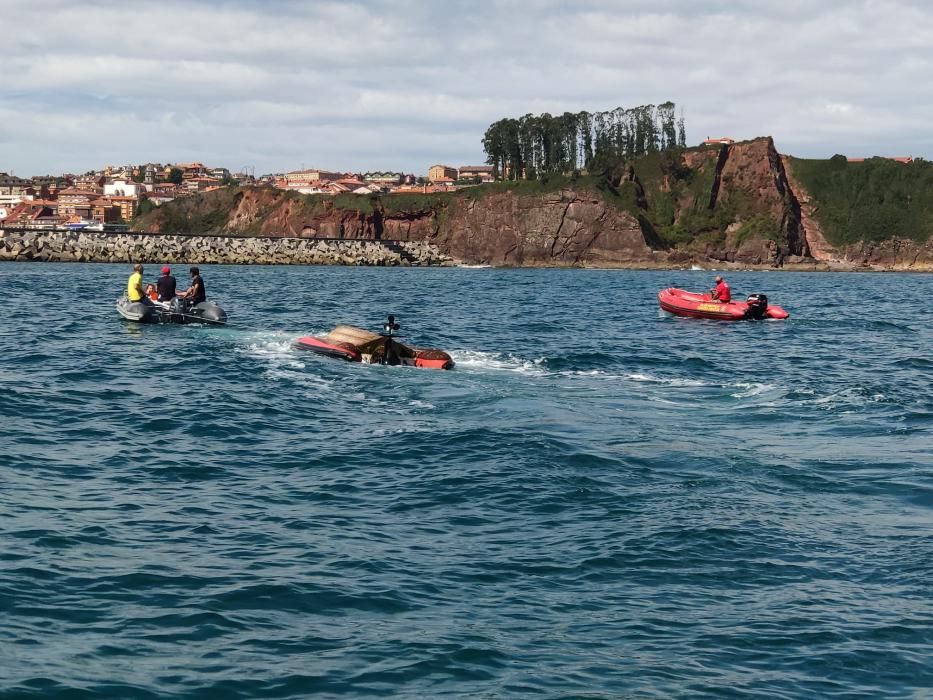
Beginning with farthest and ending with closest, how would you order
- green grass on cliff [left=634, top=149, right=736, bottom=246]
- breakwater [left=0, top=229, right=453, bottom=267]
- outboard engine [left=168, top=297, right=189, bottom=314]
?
green grass on cliff [left=634, top=149, right=736, bottom=246] → breakwater [left=0, top=229, right=453, bottom=267] → outboard engine [left=168, top=297, right=189, bottom=314]

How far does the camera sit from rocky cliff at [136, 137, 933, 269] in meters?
156

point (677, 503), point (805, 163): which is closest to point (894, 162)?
point (805, 163)

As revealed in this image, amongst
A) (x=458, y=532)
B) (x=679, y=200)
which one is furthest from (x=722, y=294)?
(x=679, y=200)

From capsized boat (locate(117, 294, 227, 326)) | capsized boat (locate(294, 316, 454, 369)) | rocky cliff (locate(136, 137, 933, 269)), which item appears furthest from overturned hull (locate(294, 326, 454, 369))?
rocky cliff (locate(136, 137, 933, 269))

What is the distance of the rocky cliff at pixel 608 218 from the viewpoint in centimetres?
15588

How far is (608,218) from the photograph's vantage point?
15488 cm

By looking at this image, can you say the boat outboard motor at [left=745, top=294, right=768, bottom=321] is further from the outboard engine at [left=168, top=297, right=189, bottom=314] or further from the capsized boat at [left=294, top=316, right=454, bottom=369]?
the outboard engine at [left=168, top=297, right=189, bottom=314]

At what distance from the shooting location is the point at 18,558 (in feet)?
38.8

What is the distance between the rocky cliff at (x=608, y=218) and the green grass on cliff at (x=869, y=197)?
7.61ft

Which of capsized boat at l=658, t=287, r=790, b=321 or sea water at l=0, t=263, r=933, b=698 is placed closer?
sea water at l=0, t=263, r=933, b=698

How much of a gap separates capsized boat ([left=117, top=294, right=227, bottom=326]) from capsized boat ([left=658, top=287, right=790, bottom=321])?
76.0 feet

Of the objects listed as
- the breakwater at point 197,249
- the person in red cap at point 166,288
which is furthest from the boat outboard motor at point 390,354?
the breakwater at point 197,249

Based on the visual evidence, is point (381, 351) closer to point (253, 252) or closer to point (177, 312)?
point (177, 312)

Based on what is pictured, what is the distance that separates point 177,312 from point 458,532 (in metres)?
26.6
